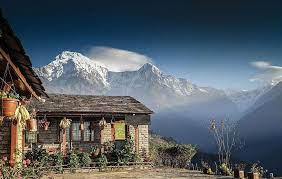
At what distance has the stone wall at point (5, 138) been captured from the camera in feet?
40.5

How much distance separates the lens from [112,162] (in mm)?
21516

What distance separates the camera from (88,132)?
24.4m

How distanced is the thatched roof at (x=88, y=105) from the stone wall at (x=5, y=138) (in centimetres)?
978

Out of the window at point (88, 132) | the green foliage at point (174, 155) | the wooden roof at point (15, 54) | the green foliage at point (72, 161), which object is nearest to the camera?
the wooden roof at point (15, 54)

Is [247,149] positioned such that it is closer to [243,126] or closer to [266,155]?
[266,155]

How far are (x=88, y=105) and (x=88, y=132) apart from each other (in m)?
1.85

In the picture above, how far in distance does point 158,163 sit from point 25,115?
18045 mm

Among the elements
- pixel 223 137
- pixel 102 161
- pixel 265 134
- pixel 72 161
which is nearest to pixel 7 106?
pixel 72 161

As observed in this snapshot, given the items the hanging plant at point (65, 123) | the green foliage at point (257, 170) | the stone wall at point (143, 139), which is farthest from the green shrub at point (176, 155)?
the hanging plant at point (65, 123)

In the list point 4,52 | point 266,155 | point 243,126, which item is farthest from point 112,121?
point 243,126

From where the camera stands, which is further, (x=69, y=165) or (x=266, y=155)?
(x=266, y=155)

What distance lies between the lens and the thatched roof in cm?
2331

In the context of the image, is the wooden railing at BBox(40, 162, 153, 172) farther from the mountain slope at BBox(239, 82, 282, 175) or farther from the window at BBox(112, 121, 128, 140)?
the mountain slope at BBox(239, 82, 282, 175)

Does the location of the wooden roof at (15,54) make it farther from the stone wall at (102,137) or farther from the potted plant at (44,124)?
the stone wall at (102,137)
